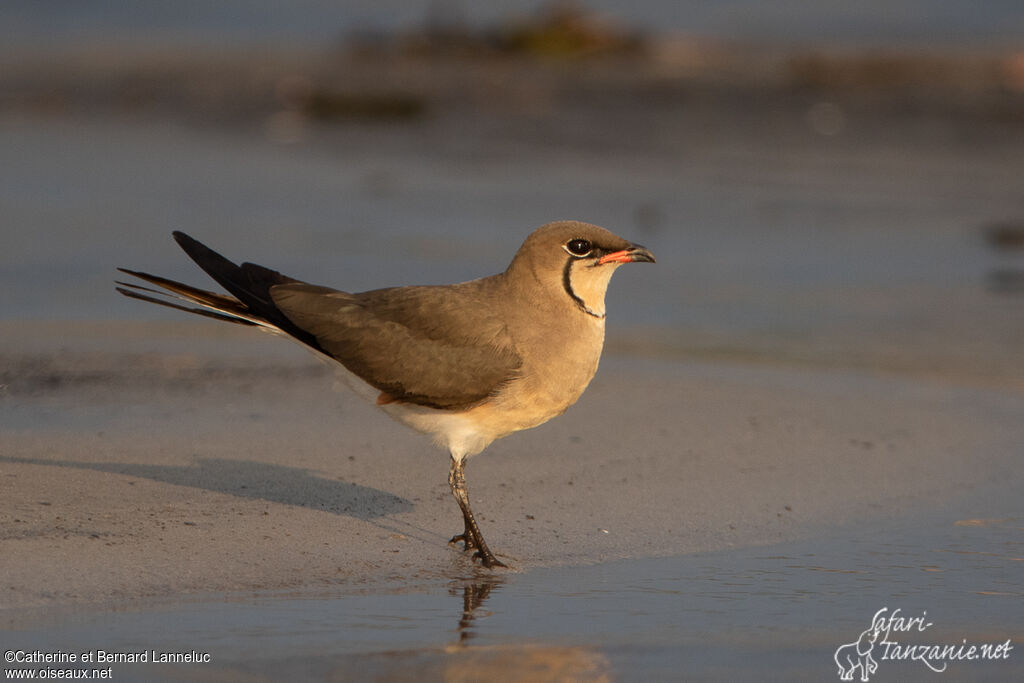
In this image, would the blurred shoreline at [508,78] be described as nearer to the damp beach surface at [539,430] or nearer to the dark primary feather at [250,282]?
the damp beach surface at [539,430]

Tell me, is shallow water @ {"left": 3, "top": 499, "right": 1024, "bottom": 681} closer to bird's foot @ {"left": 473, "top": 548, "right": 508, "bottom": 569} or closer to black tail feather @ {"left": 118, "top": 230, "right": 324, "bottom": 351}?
bird's foot @ {"left": 473, "top": 548, "right": 508, "bottom": 569}

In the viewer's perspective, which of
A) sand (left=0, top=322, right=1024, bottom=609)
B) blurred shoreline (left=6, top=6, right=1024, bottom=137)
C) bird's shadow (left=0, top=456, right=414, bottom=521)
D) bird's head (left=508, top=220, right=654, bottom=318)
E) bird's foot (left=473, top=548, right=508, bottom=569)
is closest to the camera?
sand (left=0, top=322, right=1024, bottom=609)

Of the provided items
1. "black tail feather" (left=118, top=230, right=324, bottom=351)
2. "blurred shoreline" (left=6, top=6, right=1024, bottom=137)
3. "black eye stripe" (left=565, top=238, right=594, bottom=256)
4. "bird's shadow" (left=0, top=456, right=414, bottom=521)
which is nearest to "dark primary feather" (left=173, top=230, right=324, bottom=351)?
"black tail feather" (left=118, top=230, right=324, bottom=351)

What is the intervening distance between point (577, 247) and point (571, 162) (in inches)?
412

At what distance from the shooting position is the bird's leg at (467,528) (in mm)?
6398

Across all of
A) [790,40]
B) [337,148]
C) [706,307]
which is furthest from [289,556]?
[790,40]

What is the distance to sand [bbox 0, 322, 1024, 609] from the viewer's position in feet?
20.5

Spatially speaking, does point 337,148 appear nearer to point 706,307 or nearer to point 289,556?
point 706,307

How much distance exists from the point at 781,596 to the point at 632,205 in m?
9.37

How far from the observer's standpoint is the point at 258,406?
865 cm

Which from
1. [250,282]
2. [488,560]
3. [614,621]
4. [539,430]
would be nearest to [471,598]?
[488,560]

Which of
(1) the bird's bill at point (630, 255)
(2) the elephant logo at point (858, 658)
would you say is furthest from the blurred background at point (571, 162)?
(2) the elephant logo at point (858, 658)

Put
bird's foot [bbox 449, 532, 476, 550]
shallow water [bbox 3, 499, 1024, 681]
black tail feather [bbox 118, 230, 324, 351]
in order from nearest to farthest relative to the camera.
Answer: shallow water [bbox 3, 499, 1024, 681] → bird's foot [bbox 449, 532, 476, 550] → black tail feather [bbox 118, 230, 324, 351]

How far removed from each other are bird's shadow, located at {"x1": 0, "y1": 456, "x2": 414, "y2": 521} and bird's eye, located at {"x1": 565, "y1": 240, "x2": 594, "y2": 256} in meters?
1.39
